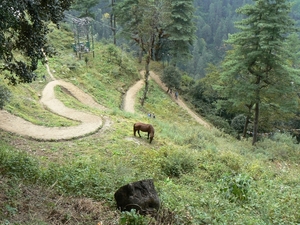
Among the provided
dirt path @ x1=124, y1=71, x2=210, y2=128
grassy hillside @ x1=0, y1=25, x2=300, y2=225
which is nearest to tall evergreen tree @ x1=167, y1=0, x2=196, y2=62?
dirt path @ x1=124, y1=71, x2=210, y2=128

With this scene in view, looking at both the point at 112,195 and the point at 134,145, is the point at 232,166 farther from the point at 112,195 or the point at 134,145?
the point at 112,195

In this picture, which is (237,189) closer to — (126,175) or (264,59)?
(126,175)

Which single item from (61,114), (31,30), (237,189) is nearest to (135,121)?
(61,114)

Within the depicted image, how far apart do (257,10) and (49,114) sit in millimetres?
13377

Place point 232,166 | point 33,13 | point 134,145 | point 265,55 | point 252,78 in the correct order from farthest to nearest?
point 252,78 → point 265,55 → point 134,145 → point 232,166 → point 33,13

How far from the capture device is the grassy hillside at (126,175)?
5613mm

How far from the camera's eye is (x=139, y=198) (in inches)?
220

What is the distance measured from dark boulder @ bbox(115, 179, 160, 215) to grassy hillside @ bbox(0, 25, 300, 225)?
0.23m

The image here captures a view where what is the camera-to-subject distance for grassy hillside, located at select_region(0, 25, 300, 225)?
18.4 ft

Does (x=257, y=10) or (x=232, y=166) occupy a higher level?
(x=257, y=10)

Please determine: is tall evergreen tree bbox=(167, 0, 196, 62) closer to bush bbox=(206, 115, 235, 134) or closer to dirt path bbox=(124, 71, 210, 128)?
dirt path bbox=(124, 71, 210, 128)

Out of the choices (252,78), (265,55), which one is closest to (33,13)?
(265,55)

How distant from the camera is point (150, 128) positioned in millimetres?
13117

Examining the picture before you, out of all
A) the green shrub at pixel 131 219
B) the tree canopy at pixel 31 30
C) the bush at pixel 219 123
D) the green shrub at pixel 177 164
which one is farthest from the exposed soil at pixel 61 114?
the bush at pixel 219 123
